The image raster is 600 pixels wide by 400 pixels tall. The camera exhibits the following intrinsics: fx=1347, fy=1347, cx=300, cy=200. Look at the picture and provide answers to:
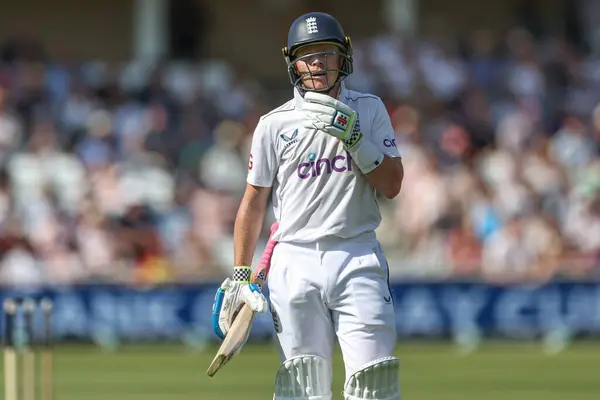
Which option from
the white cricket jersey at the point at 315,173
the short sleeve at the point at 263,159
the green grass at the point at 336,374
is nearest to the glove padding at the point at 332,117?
the white cricket jersey at the point at 315,173

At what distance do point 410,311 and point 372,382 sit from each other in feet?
27.8

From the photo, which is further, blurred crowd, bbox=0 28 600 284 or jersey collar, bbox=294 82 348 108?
blurred crowd, bbox=0 28 600 284

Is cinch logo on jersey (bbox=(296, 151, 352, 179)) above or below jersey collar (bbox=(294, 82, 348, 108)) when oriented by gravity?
below

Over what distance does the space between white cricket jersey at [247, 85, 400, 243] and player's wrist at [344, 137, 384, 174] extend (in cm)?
11

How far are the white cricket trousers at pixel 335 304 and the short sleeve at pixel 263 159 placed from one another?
341 mm

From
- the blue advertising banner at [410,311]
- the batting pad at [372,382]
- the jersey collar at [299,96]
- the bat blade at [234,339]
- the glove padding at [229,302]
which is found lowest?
the batting pad at [372,382]

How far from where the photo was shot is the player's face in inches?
229

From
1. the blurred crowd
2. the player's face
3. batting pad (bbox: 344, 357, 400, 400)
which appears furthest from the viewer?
the blurred crowd

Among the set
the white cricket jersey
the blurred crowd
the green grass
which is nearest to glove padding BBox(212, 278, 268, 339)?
the white cricket jersey

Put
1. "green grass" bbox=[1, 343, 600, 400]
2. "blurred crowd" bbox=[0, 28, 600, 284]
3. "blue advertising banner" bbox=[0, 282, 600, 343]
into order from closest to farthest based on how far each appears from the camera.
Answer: "green grass" bbox=[1, 343, 600, 400] → "blue advertising banner" bbox=[0, 282, 600, 343] → "blurred crowd" bbox=[0, 28, 600, 284]

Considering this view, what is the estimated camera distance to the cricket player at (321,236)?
228 inches

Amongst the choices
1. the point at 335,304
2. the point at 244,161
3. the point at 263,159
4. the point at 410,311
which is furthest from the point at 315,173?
the point at 244,161

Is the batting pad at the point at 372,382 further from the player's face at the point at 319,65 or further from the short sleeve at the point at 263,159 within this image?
the player's face at the point at 319,65

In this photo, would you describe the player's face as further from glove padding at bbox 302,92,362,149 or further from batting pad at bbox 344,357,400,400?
batting pad at bbox 344,357,400,400
